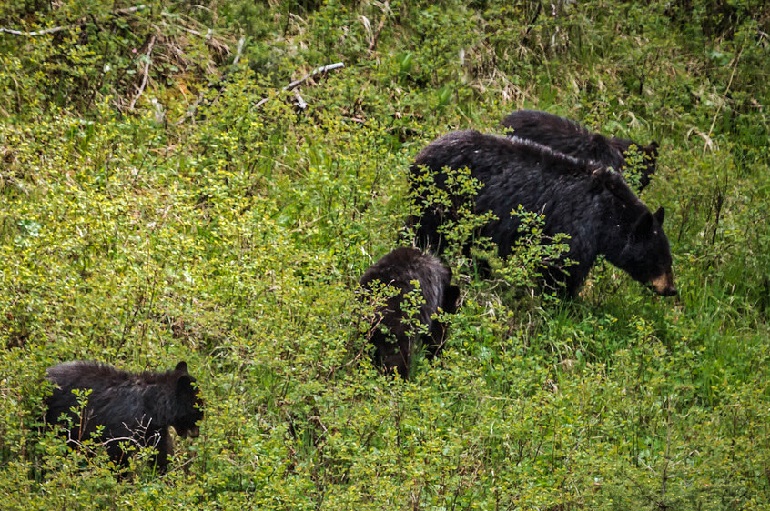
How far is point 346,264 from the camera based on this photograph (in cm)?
794

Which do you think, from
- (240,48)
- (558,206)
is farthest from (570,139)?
(240,48)

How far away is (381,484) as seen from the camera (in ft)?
17.8

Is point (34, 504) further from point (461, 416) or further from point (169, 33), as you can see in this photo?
point (169, 33)

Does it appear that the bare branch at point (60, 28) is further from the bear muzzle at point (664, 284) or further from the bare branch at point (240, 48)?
the bear muzzle at point (664, 284)

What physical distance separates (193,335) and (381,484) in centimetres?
213

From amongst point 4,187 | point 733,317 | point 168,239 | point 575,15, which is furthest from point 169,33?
point 733,317

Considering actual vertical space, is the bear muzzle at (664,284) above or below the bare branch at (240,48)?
below

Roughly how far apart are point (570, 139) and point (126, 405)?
5415mm

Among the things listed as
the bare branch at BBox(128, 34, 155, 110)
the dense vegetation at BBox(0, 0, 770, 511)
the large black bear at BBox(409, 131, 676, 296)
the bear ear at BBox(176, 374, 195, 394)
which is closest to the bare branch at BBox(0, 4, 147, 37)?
the dense vegetation at BBox(0, 0, 770, 511)

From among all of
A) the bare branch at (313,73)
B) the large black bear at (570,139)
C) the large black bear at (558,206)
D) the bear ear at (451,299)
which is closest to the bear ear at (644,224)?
the large black bear at (558,206)

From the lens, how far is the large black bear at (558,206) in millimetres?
8383

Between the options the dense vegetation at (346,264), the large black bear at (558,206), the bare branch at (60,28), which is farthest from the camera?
the bare branch at (60,28)

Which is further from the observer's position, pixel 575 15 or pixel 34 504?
pixel 575 15

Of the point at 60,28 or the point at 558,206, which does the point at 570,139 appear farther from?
the point at 60,28
